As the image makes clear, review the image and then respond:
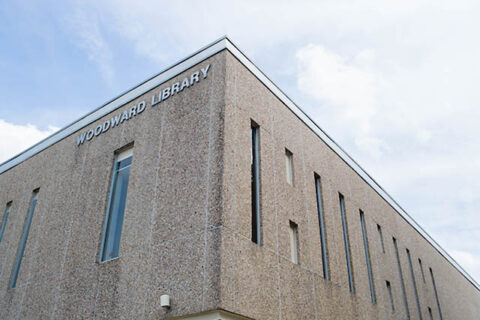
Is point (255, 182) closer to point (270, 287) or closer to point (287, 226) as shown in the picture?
point (287, 226)

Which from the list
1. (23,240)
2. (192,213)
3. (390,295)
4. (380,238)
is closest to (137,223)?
(192,213)

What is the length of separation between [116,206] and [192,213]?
10.4ft

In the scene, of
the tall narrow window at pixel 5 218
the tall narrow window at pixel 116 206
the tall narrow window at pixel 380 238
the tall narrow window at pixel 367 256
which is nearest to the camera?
the tall narrow window at pixel 116 206

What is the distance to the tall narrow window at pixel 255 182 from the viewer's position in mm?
9289

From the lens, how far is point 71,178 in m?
12.4

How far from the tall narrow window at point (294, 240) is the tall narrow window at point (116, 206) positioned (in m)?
4.33

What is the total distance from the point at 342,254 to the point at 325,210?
59.5 inches

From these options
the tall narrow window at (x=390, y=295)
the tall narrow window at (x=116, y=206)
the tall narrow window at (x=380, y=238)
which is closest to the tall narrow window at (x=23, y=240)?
the tall narrow window at (x=116, y=206)

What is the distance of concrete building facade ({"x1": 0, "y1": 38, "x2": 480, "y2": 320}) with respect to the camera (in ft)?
27.1

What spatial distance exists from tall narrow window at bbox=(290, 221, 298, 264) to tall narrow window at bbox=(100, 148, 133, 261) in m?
4.33

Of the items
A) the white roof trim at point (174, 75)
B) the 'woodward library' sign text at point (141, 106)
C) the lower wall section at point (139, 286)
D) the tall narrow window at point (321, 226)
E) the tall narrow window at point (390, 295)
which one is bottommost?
the lower wall section at point (139, 286)

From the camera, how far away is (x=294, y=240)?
34.9 ft

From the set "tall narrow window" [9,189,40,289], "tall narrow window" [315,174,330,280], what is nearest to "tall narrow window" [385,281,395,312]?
"tall narrow window" [315,174,330,280]

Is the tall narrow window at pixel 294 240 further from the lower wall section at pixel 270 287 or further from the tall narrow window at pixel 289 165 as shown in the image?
the tall narrow window at pixel 289 165
